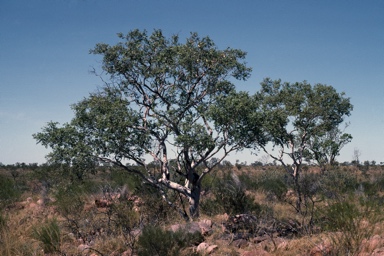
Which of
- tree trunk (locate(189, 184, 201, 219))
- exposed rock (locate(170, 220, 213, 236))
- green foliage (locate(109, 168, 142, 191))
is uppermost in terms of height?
green foliage (locate(109, 168, 142, 191))

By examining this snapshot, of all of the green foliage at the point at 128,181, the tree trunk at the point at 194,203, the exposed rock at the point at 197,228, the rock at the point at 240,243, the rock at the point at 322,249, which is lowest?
the rock at the point at 240,243

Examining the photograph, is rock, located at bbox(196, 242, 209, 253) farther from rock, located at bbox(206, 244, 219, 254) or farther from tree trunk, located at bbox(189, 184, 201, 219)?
tree trunk, located at bbox(189, 184, 201, 219)

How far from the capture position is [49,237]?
8461 mm

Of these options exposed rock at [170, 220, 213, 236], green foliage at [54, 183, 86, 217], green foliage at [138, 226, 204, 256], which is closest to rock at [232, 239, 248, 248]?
exposed rock at [170, 220, 213, 236]

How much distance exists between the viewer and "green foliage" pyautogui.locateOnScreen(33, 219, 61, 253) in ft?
27.3

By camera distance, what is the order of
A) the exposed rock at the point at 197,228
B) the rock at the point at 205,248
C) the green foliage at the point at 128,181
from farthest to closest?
the green foliage at the point at 128,181 < the exposed rock at the point at 197,228 < the rock at the point at 205,248

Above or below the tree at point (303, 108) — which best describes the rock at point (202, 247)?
below

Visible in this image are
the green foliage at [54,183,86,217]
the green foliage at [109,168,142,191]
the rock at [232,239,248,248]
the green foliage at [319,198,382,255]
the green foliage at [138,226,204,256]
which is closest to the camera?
the green foliage at [319,198,382,255]

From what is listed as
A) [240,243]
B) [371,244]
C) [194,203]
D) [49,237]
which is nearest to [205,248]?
[240,243]

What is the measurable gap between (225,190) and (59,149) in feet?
21.7

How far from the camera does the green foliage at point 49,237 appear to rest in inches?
327

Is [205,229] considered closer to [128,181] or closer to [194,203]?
[194,203]

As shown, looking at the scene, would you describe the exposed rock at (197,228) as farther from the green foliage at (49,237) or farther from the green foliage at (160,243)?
the green foliage at (49,237)

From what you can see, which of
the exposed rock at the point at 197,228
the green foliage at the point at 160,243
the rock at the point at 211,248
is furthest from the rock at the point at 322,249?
the exposed rock at the point at 197,228
